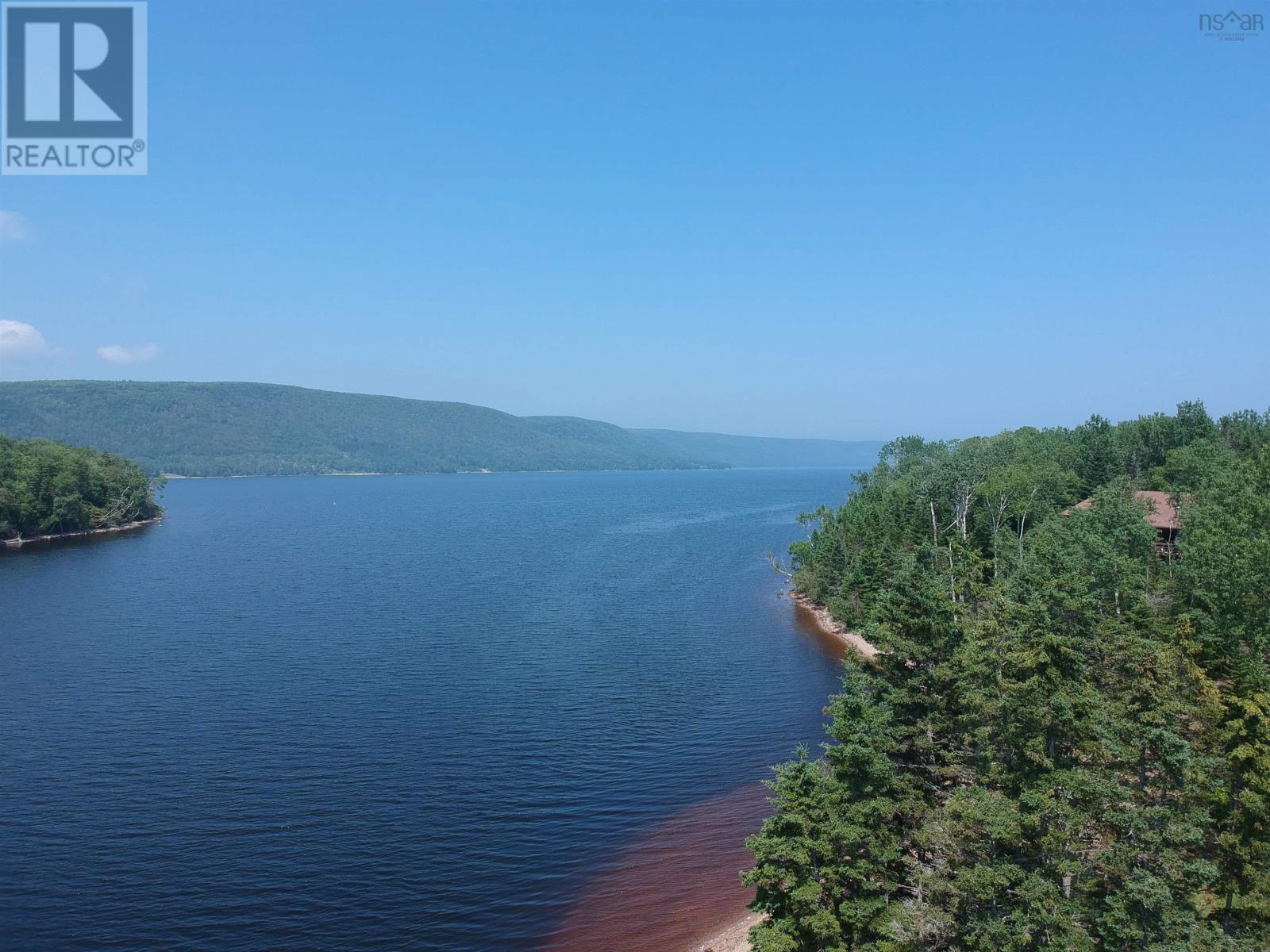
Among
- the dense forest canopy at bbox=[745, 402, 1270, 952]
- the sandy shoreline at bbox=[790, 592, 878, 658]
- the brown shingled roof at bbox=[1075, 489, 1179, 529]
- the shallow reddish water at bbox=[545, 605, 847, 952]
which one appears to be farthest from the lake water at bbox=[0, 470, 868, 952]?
the brown shingled roof at bbox=[1075, 489, 1179, 529]

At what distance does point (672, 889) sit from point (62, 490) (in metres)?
132

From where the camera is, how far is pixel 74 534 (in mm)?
126375

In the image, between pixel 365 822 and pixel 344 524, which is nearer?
pixel 365 822

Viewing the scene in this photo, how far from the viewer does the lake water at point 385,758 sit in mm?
27750

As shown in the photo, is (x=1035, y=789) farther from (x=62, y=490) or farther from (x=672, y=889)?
(x=62, y=490)

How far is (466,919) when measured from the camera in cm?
2738

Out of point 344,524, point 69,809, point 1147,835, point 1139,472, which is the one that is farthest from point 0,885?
point 344,524

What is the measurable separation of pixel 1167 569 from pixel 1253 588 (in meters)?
17.8

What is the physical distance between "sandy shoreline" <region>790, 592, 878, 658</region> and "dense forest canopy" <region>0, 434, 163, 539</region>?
363ft

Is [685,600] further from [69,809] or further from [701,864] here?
[69,809]

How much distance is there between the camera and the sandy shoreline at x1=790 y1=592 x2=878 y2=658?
61125 millimetres

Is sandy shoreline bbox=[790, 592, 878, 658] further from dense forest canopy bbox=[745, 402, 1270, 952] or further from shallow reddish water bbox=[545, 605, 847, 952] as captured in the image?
dense forest canopy bbox=[745, 402, 1270, 952]

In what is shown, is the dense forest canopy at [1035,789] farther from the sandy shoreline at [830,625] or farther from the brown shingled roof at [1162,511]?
the sandy shoreline at [830,625]

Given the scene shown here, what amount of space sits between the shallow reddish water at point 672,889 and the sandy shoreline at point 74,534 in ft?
387
